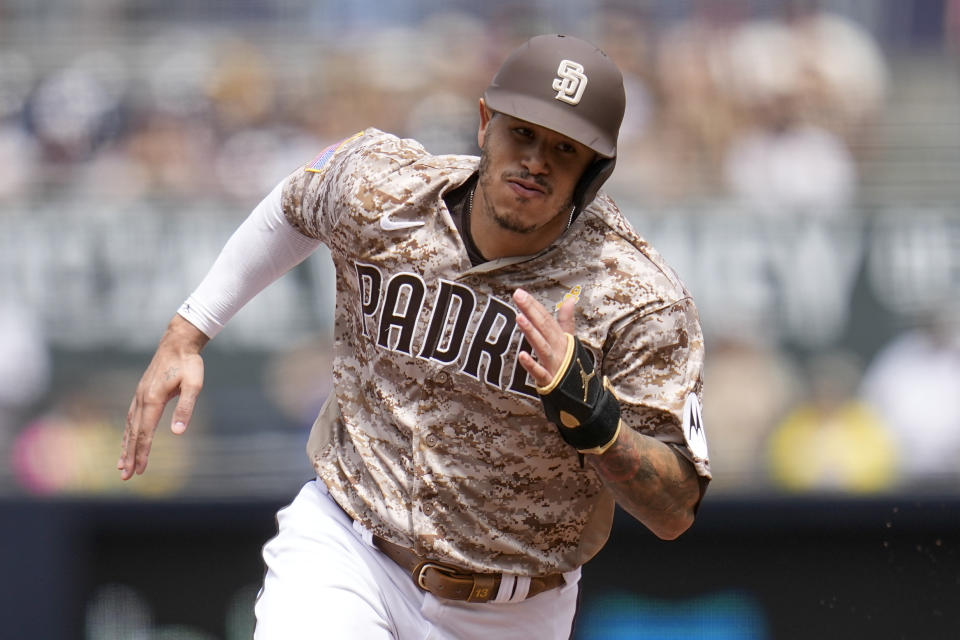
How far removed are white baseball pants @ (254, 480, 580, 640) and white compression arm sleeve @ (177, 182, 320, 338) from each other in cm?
59

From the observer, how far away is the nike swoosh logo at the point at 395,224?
11.7 ft

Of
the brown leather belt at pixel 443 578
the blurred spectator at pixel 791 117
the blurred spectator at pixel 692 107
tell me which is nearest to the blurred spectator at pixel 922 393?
the blurred spectator at pixel 791 117

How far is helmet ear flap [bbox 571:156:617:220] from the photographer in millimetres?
3369

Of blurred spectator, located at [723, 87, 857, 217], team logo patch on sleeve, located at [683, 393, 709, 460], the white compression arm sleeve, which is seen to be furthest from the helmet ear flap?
blurred spectator, located at [723, 87, 857, 217]

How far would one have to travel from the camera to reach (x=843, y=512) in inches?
270

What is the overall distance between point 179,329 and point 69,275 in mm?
4849

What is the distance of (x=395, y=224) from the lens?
3.56 m

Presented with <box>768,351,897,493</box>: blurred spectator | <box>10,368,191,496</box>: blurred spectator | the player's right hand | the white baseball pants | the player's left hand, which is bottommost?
<box>10,368,191,496</box>: blurred spectator

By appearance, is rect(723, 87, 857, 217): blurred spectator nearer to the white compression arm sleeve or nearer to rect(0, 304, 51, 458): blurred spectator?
rect(0, 304, 51, 458): blurred spectator

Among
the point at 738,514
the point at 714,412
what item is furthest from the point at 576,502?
the point at 714,412

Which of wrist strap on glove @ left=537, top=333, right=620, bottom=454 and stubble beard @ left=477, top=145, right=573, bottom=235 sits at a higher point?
stubble beard @ left=477, top=145, right=573, bottom=235

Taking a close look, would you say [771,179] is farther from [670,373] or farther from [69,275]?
[670,373]

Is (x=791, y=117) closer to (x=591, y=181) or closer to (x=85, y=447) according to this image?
(x=85, y=447)

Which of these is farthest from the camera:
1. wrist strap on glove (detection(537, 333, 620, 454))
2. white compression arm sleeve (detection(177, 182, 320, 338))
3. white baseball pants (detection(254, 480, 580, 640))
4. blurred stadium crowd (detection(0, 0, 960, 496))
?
blurred stadium crowd (detection(0, 0, 960, 496))
